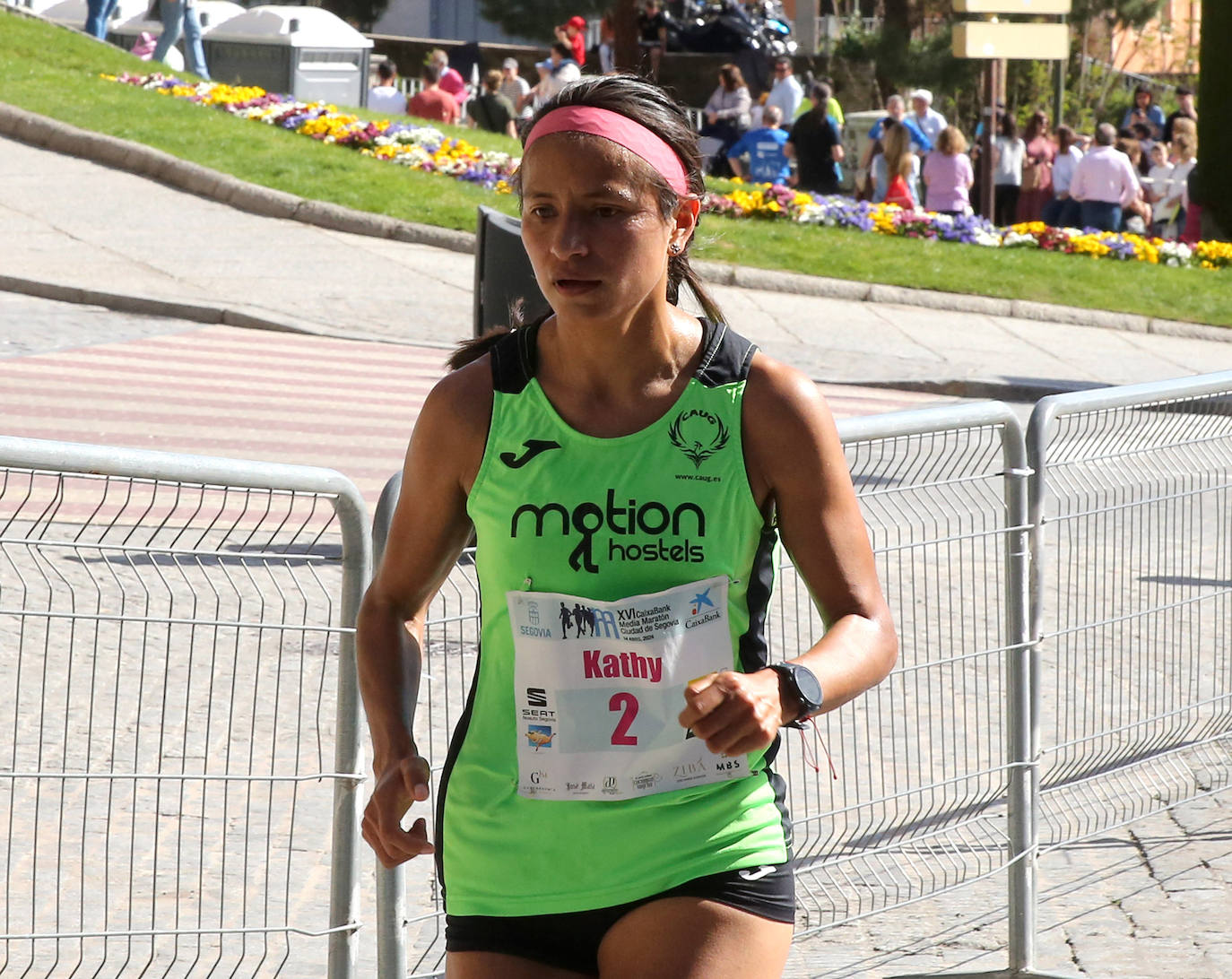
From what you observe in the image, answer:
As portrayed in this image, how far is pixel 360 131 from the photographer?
21.5 m

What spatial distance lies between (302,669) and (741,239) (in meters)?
15.8

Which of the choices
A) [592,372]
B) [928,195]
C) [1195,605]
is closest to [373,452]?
[1195,605]

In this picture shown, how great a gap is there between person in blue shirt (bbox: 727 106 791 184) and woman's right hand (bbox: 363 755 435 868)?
23167mm

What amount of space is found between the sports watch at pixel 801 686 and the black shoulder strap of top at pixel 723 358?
418mm

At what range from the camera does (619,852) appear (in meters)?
Answer: 2.33

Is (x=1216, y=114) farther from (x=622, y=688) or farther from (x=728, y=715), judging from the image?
(x=728, y=715)

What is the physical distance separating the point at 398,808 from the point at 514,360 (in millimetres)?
611

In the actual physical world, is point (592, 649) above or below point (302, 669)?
above

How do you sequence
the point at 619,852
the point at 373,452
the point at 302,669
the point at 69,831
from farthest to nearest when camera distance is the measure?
the point at 373,452
the point at 302,669
the point at 69,831
the point at 619,852

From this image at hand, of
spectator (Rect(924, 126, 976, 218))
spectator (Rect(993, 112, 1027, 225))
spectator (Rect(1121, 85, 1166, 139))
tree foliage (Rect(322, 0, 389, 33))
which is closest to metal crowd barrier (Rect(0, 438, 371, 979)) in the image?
spectator (Rect(924, 126, 976, 218))

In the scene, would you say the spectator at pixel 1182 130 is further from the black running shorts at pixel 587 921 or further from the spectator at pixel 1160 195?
the black running shorts at pixel 587 921

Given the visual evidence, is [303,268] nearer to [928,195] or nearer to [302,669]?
[928,195]

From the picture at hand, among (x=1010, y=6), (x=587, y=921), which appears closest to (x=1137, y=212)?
(x=1010, y=6)

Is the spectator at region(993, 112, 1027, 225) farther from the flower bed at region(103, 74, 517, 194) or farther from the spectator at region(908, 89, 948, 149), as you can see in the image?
the flower bed at region(103, 74, 517, 194)
